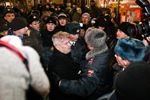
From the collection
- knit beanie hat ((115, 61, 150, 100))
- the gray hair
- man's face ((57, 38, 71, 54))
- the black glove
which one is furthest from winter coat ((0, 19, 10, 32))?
knit beanie hat ((115, 61, 150, 100))

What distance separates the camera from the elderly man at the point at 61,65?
1.60 meters

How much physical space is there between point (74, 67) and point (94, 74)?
421 millimetres

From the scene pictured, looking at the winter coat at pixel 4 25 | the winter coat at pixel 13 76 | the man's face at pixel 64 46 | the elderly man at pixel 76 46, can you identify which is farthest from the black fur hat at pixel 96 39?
the winter coat at pixel 4 25

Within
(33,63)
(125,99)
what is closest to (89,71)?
(125,99)

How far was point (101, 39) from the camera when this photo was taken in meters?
1.72

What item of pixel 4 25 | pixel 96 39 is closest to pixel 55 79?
pixel 96 39

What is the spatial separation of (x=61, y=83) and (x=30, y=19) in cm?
289

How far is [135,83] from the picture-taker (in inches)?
29.1

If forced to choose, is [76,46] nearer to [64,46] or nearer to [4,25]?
[64,46]

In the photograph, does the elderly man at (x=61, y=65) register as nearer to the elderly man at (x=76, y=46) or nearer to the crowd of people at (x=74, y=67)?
the crowd of people at (x=74, y=67)

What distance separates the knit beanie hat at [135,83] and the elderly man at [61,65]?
3.06 feet

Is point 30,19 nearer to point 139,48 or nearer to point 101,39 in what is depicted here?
point 101,39

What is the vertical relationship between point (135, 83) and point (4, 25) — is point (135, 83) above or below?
below

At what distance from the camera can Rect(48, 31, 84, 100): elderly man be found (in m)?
1.60
